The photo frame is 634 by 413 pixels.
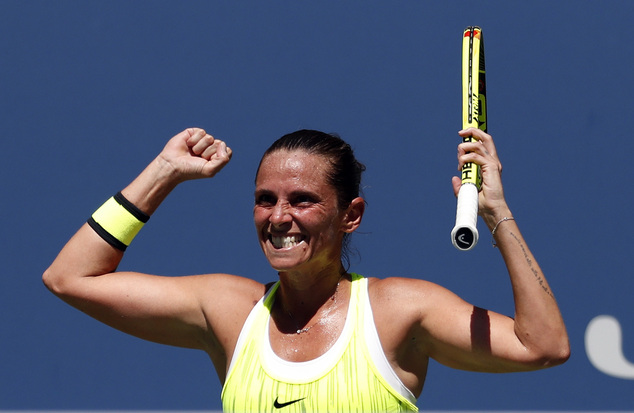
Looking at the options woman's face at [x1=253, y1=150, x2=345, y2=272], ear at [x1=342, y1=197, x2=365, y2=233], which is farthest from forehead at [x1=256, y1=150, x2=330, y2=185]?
ear at [x1=342, y1=197, x2=365, y2=233]

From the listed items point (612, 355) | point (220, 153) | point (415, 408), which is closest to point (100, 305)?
point (220, 153)

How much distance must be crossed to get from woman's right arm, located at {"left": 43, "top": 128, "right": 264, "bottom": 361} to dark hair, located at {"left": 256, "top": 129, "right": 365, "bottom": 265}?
0.67 feet

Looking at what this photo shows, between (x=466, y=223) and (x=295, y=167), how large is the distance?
437 mm

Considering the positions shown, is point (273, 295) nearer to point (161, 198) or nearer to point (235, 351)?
point (235, 351)

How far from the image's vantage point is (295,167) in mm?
2172

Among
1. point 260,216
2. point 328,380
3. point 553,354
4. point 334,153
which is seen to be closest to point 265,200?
point 260,216

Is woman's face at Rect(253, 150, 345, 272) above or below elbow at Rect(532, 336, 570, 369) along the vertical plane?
above

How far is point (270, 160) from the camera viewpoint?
2.21 meters

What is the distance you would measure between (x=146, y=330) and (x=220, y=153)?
434mm

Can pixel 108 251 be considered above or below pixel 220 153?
below

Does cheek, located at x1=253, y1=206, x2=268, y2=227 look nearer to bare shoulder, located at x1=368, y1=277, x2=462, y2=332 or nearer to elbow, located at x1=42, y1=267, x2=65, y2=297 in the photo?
bare shoulder, located at x1=368, y1=277, x2=462, y2=332

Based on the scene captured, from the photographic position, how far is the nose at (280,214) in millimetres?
2107

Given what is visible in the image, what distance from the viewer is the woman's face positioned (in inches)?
83.4

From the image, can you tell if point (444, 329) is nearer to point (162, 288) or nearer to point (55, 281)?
point (162, 288)
